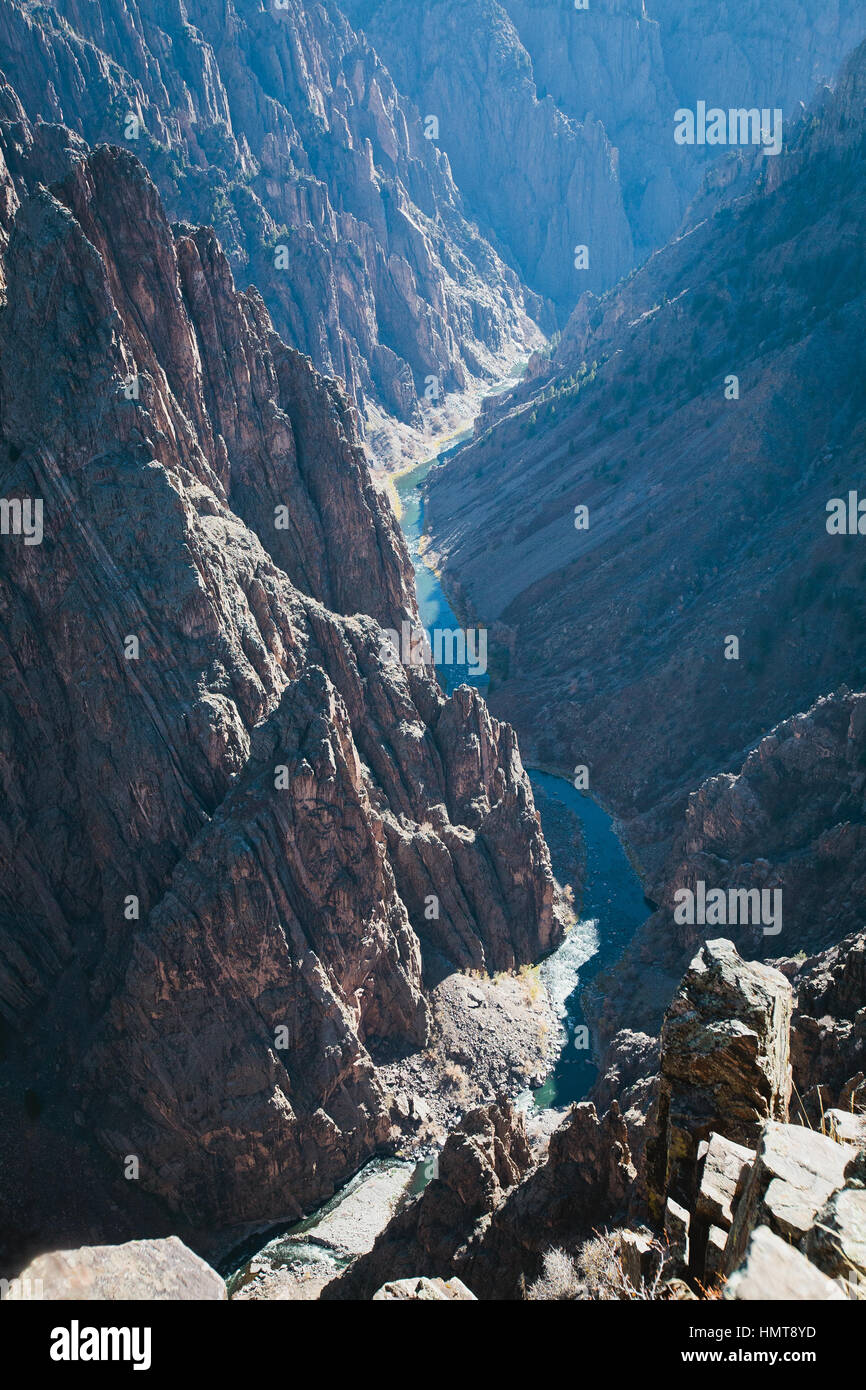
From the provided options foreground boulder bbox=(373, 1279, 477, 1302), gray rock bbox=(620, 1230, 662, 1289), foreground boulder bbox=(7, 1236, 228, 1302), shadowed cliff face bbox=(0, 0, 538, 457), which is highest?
shadowed cliff face bbox=(0, 0, 538, 457)

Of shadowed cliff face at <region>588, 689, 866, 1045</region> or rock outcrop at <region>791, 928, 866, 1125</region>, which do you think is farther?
shadowed cliff face at <region>588, 689, 866, 1045</region>

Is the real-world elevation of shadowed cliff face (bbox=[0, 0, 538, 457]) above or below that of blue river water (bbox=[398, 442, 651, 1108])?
above

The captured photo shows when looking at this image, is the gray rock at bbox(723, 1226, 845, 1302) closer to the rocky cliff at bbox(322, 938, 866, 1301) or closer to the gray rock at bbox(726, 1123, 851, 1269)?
the rocky cliff at bbox(322, 938, 866, 1301)

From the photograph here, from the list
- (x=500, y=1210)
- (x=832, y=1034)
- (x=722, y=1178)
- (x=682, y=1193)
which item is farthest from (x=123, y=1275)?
(x=832, y=1034)

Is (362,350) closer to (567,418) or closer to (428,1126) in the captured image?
(567,418)

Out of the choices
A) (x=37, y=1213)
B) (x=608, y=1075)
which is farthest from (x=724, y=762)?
(x=37, y=1213)

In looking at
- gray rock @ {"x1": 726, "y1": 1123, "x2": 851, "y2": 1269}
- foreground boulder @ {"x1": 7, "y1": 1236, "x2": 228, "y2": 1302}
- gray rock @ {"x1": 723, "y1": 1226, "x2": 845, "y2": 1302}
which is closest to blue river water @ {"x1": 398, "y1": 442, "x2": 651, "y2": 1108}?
foreground boulder @ {"x1": 7, "y1": 1236, "x2": 228, "y2": 1302}
